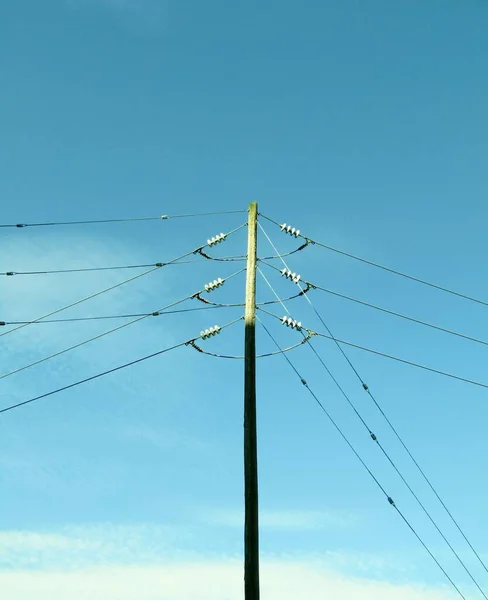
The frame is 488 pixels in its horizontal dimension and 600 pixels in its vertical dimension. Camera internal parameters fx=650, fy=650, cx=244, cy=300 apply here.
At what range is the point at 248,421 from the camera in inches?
473

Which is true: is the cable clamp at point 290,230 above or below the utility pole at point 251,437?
above

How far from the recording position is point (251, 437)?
1186 cm

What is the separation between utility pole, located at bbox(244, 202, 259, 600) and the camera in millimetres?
10711

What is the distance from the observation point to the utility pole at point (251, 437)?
10.7 m

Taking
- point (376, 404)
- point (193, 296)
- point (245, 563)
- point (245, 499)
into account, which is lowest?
point (245, 563)

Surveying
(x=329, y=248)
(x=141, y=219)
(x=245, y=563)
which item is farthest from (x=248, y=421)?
(x=141, y=219)

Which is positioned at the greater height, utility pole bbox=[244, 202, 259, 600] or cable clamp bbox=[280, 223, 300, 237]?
cable clamp bbox=[280, 223, 300, 237]

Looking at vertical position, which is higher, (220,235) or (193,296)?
(220,235)

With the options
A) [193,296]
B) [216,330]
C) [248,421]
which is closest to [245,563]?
[248,421]

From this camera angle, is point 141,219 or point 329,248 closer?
point 329,248

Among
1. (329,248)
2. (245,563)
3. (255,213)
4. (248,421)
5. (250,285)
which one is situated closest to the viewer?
(245,563)

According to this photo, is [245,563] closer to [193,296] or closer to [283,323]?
[283,323]

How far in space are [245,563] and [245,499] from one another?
3.44ft

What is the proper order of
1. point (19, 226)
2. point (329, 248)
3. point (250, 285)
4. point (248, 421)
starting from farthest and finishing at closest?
1. point (19, 226)
2. point (329, 248)
3. point (250, 285)
4. point (248, 421)
